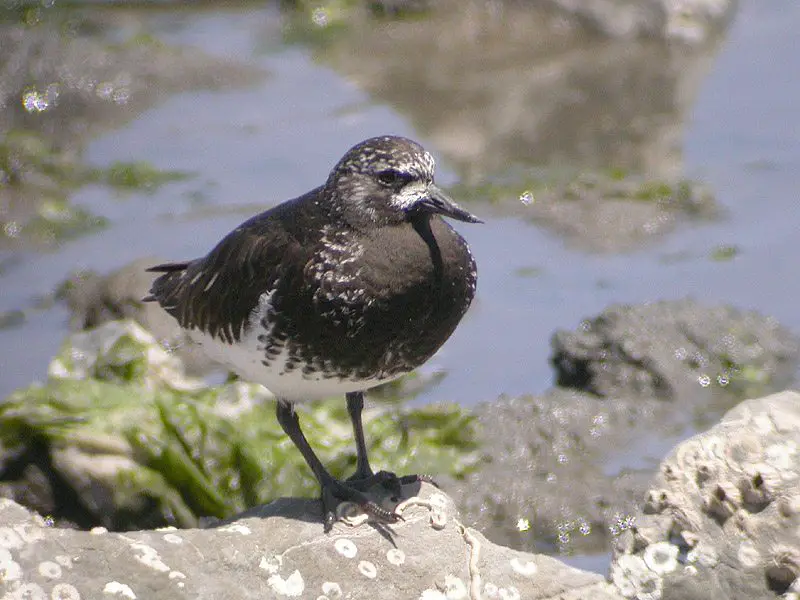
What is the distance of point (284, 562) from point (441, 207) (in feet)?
4.34

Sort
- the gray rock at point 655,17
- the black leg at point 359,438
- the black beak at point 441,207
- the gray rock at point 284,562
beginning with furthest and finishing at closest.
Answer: the gray rock at point 655,17
the black leg at point 359,438
the black beak at point 441,207
the gray rock at point 284,562

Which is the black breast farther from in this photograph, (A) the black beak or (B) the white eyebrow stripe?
(B) the white eyebrow stripe

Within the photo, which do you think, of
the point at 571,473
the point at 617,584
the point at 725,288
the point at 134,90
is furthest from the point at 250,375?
the point at 134,90

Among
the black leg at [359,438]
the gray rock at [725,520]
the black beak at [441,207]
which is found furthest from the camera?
the black leg at [359,438]

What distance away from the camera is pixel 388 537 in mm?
4465

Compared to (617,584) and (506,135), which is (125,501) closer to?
(617,584)

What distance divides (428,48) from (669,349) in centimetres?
601

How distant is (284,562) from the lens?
4.24 metres

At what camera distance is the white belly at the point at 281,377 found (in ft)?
14.6

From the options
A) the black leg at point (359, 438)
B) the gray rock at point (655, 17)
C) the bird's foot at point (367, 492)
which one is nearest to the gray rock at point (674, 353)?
the black leg at point (359, 438)

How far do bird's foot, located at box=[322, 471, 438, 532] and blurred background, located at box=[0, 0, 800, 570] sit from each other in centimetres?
99

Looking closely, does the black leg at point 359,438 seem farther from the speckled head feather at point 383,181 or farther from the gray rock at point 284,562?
the speckled head feather at point 383,181

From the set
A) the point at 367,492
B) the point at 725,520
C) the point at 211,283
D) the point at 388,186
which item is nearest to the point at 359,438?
the point at 367,492

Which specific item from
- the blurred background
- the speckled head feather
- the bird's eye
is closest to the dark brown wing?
the speckled head feather
